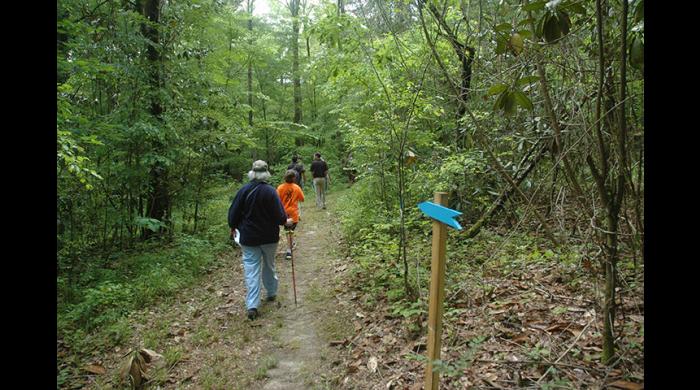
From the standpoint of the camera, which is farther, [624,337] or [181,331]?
[181,331]

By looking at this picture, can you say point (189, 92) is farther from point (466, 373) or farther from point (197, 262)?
point (466, 373)

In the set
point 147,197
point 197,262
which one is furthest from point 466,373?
point 147,197

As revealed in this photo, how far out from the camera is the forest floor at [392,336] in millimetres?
3008

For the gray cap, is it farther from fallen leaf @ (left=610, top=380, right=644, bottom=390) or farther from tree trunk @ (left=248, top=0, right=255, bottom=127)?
tree trunk @ (left=248, top=0, right=255, bottom=127)

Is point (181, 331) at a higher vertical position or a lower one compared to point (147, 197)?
lower

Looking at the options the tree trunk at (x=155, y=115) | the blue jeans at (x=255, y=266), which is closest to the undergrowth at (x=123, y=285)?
the tree trunk at (x=155, y=115)

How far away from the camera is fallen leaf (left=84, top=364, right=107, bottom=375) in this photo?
4.34 meters

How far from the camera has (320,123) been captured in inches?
931

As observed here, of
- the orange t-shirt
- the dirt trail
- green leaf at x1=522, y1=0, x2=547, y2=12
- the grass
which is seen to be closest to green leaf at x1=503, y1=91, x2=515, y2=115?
green leaf at x1=522, y1=0, x2=547, y2=12

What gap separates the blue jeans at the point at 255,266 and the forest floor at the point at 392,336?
33 centimetres

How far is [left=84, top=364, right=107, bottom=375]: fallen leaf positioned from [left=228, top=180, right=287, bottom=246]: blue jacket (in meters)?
2.28

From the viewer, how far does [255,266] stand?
5793 millimetres
